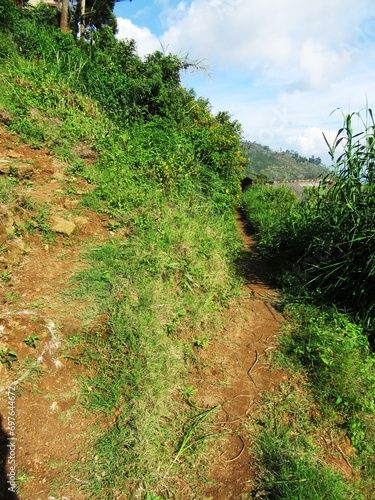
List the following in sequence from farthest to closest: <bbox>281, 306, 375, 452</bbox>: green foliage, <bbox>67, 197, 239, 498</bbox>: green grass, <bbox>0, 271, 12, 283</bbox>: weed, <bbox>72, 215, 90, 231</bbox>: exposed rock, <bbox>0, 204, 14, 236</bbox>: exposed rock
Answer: <bbox>72, 215, 90, 231</bbox>: exposed rock, <bbox>0, 204, 14, 236</bbox>: exposed rock, <bbox>0, 271, 12, 283</bbox>: weed, <bbox>281, 306, 375, 452</bbox>: green foliage, <bbox>67, 197, 239, 498</bbox>: green grass

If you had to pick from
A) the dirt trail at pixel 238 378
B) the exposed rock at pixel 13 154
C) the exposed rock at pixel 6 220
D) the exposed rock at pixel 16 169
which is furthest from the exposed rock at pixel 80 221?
the dirt trail at pixel 238 378

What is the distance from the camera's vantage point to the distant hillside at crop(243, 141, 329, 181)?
957 centimetres

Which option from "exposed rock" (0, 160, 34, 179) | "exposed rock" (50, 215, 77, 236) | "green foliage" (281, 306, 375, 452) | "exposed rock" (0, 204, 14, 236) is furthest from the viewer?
"exposed rock" (0, 160, 34, 179)

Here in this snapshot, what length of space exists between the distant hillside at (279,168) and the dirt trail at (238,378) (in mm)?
1977

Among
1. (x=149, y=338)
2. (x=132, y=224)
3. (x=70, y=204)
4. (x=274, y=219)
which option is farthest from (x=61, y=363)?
(x=274, y=219)

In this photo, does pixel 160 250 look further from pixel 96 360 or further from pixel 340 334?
pixel 340 334

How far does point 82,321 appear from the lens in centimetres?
253

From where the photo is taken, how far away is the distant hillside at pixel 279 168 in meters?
9.57

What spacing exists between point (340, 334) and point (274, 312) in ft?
2.93

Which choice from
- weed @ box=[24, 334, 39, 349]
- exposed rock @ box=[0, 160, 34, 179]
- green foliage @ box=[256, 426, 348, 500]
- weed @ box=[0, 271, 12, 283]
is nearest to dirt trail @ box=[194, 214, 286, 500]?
green foliage @ box=[256, 426, 348, 500]

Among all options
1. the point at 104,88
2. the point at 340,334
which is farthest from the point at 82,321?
the point at 104,88

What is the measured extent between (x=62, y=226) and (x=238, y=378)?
2.61 m

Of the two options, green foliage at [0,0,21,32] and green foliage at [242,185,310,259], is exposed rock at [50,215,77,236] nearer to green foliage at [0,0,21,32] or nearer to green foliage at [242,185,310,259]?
green foliage at [242,185,310,259]

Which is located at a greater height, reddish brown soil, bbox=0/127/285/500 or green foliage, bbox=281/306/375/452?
green foliage, bbox=281/306/375/452
